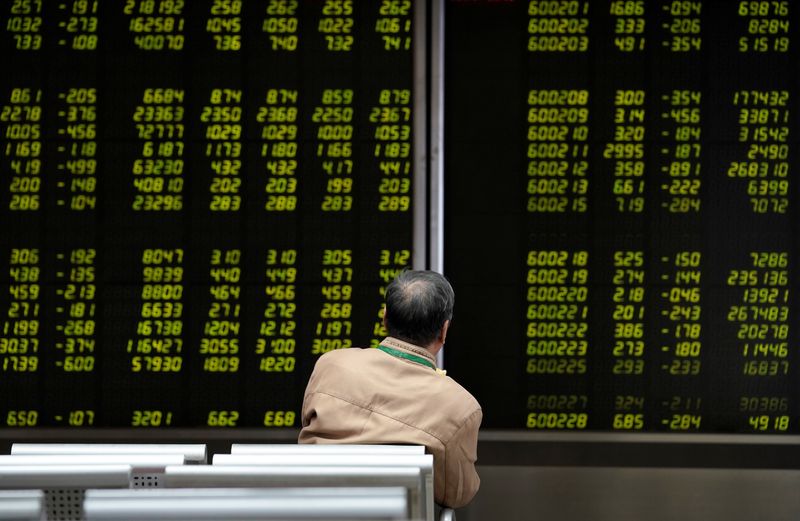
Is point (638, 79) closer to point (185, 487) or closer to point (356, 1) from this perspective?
point (356, 1)

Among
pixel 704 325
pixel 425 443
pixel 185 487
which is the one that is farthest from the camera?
pixel 704 325

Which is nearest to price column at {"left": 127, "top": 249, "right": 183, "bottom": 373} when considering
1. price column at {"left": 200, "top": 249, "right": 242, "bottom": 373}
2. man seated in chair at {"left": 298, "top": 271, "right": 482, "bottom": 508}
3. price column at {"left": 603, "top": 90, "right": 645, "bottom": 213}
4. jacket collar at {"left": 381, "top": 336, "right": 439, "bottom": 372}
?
price column at {"left": 200, "top": 249, "right": 242, "bottom": 373}

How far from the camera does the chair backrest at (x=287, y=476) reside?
57.2 inches

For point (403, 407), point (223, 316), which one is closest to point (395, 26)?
point (223, 316)

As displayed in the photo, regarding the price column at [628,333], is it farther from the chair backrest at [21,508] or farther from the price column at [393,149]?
the chair backrest at [21,508]

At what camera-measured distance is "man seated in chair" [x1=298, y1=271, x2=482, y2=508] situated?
200 centimetres

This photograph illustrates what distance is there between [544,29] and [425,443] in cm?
237

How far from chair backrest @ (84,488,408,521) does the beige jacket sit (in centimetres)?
82

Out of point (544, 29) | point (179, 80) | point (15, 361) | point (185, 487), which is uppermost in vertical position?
point (544, 29)

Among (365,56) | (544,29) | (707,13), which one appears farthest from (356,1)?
(707,13)

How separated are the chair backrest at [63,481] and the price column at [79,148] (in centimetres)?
247

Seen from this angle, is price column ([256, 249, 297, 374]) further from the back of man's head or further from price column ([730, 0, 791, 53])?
price column ([730, 0, 791, 53])

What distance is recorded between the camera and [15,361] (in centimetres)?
380

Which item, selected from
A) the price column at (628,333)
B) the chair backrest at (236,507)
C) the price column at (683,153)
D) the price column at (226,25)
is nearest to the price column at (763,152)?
the price column at (683,153)
